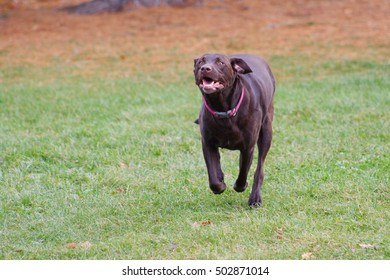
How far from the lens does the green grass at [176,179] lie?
6555 millimetres

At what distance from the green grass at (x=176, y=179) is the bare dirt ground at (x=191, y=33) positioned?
10.6 ft

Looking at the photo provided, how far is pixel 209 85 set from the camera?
6805 mm

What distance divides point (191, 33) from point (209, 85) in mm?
12485

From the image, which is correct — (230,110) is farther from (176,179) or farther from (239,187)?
(176,179)

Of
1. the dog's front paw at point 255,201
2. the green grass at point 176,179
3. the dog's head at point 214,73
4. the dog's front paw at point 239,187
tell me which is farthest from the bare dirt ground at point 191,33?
the dog's head at point 214,73

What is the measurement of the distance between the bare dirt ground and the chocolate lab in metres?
8.83

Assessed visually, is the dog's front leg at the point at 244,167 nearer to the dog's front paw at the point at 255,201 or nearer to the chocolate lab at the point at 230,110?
the chocolate lab at the point at 230,110

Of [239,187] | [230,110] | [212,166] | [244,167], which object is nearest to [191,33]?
[239,187]

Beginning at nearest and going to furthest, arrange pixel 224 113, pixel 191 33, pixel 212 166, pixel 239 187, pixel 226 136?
pixel 224 113 → pixel 226 136 → pixel 212 166 → pixel 239 187 → pixel 191 33

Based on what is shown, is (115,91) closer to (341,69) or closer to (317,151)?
(341,69)

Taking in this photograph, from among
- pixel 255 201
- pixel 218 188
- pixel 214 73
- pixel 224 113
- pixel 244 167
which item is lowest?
pixel 255 201

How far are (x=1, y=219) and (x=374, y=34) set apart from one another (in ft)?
41.1

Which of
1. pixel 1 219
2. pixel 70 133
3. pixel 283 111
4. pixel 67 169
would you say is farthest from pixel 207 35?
pixel 1 219

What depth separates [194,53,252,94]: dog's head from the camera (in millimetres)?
6773
